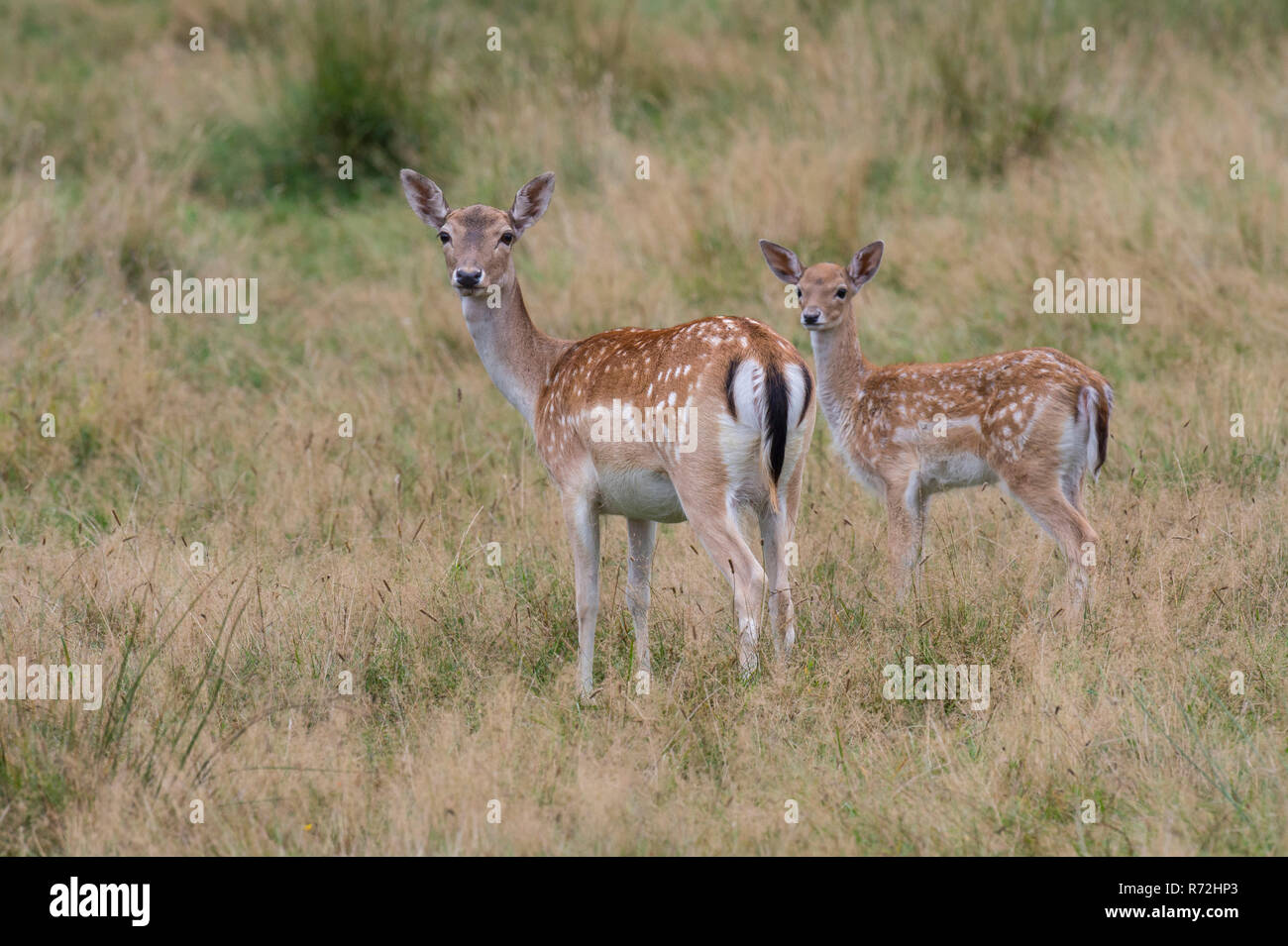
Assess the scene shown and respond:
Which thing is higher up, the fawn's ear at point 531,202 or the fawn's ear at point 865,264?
the fawn's ear at point 531,202

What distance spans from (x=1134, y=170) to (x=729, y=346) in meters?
5.66

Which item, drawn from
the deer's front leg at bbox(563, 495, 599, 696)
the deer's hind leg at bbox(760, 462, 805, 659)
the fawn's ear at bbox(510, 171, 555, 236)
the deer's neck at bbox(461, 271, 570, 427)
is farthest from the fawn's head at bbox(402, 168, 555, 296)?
the deer's hind leg at bbox(760, 462, 805, 659)

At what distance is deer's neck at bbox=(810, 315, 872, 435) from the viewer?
6.94 metres

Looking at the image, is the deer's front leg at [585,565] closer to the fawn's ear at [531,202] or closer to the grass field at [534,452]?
the grass field at [534,452]

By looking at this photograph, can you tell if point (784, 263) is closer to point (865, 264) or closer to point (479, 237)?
point (865, 264)

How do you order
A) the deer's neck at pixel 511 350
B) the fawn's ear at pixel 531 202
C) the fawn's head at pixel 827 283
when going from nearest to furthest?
the deer's neck at pixel 511 350, the fawn's ear at pixel 531 202, the fawn's head at pixel 827 283

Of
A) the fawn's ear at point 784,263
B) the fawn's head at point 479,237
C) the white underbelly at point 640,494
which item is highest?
the fawn's ear at point 784,263

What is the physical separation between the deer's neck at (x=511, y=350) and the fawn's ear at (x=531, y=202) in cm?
41

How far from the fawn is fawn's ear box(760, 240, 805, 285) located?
11 millimetres

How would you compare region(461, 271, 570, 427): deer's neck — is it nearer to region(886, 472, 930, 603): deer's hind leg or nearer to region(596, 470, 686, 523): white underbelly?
region(596, 470, 686, 523): white underbelly

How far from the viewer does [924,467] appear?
6.49 m

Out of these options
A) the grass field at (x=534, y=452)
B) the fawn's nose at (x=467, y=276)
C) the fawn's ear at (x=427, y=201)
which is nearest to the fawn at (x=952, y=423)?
the grass field at (x=534, y=452)

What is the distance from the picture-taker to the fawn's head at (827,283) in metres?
6.87

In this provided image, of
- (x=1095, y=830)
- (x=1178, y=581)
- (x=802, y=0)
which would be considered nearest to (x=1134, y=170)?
(x=802, y=0)
